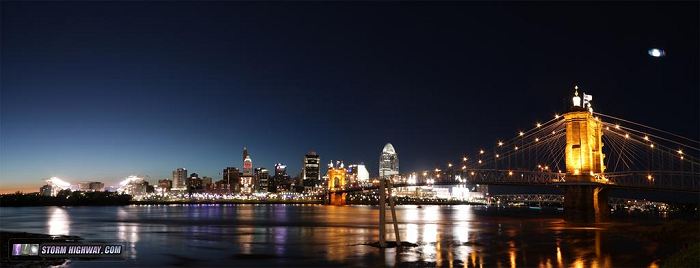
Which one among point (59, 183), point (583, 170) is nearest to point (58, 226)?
point (583, 170)

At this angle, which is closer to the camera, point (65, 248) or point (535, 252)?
point (65, 248)

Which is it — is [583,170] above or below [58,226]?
above

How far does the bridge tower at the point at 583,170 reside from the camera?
5822 centimetres

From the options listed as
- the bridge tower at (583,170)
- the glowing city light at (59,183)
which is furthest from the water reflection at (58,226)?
the glowing city light at (59,183)

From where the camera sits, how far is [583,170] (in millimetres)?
59125

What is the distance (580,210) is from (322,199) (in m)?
140

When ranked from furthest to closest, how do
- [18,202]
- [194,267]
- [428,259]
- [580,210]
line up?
[18,202] < [580,210] < [428,259] < [194,267]

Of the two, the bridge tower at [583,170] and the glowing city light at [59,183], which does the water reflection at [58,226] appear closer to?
the bridge tower at [583,170]

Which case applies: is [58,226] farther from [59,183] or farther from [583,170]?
[59,183]

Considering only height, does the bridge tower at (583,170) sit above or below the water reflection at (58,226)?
above

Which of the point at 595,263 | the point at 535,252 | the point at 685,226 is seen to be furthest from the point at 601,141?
the point at 595,263

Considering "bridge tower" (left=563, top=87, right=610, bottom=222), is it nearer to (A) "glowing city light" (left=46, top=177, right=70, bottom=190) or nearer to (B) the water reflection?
(B) the water reflection

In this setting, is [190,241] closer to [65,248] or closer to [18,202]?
[65,248]

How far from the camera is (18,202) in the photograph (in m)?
170
